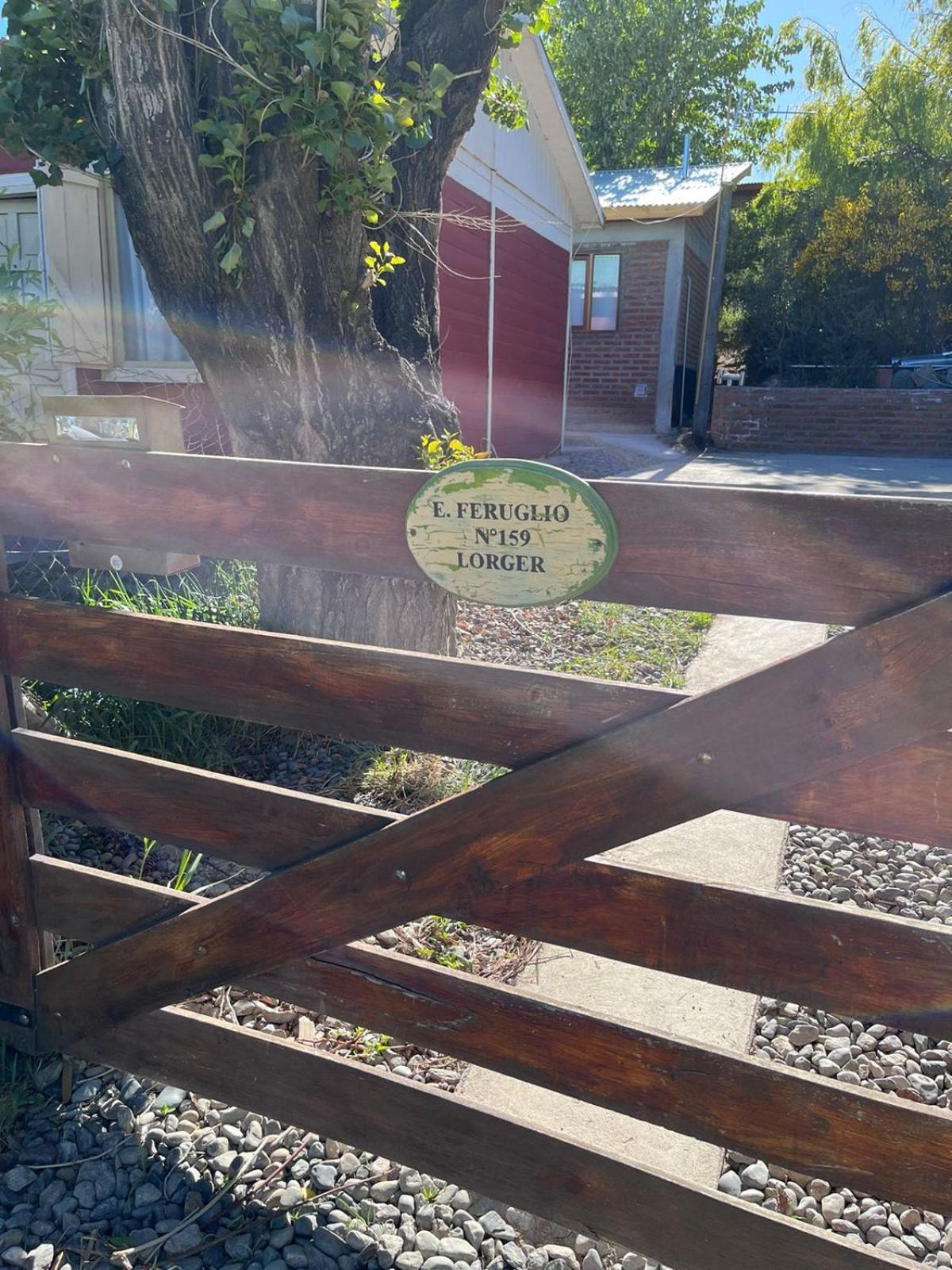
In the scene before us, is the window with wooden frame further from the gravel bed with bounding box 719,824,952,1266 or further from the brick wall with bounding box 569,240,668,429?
the gravel bed with bounding box 719,824,952,1266

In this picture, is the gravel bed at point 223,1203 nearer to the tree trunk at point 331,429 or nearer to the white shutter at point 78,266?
the tree trunk at point 331,429

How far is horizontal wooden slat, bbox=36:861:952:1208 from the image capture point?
1.66 meters

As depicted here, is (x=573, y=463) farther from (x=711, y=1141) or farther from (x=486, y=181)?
(x=711, y=1141)

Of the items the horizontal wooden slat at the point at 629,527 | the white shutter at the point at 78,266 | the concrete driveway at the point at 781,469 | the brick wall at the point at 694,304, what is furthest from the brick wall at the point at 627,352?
the horizontal wooden slat at the point at 629,527

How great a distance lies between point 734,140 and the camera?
30125 millimetres

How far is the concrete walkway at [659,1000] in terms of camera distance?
2.32m

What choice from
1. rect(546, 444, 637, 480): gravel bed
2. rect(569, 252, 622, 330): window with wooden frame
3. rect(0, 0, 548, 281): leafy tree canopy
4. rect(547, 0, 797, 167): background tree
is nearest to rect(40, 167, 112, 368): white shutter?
rect(0, 0, 548, 281): leafy tree canopy

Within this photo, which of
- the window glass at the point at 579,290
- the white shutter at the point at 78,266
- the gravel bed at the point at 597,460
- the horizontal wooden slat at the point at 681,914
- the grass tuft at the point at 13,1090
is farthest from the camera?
the window glass at the point at 579,290

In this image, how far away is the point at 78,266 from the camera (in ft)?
22.8

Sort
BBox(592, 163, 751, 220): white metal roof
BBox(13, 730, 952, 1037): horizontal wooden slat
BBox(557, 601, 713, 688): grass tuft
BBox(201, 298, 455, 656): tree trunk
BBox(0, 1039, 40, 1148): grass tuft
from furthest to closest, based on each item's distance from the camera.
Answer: BBox(592, 163, 751, 220): white metal roof
BBox(557, 601, 713, 688): grass tuft
BBox(201, 298, 455, 656): tree trunk
BBox(0, 1039, 40, 1148): grass tuft
BBox(13, 730, 952, 1037): horizontal wooden slat

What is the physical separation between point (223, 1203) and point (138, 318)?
6.40 m

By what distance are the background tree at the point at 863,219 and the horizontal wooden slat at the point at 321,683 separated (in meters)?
17.2

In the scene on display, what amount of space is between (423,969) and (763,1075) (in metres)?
0.66

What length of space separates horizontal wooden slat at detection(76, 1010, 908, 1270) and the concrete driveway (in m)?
7.47
